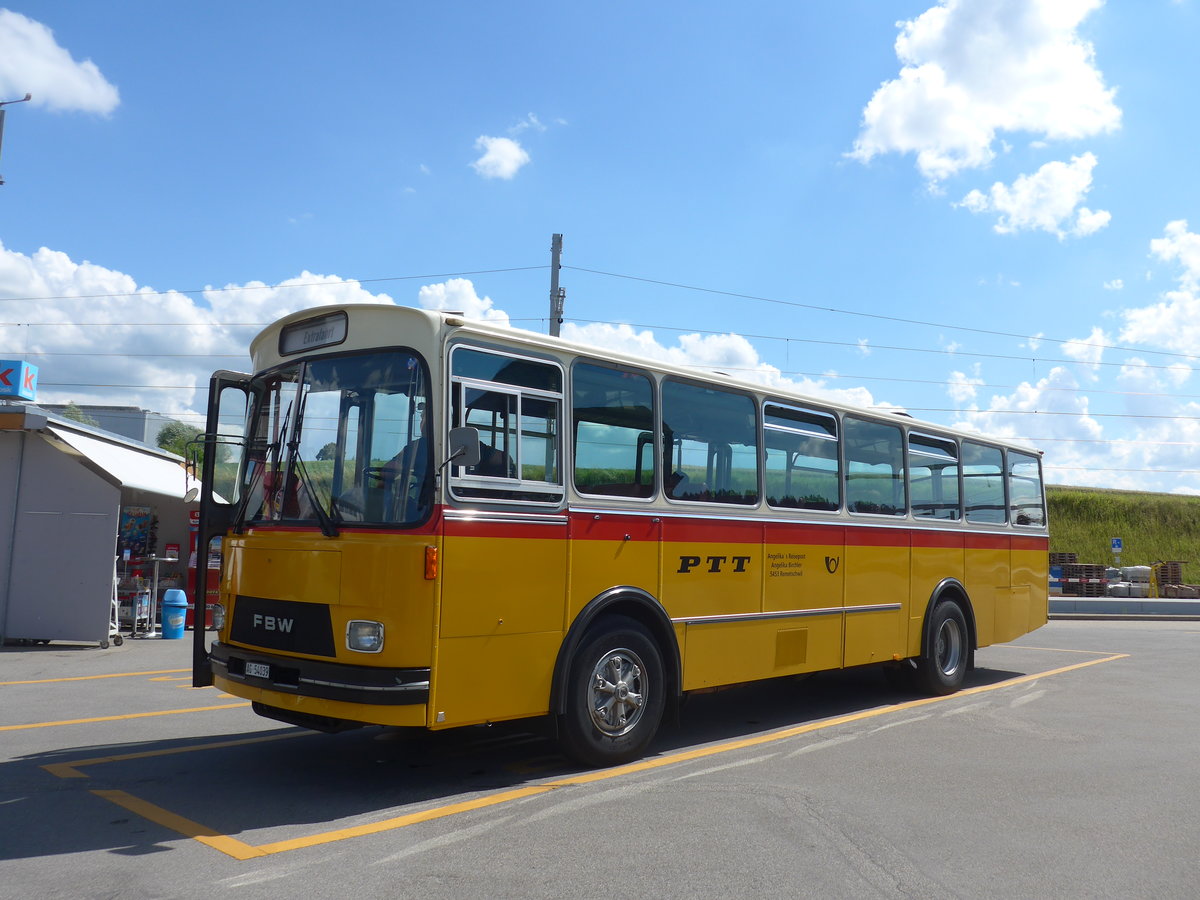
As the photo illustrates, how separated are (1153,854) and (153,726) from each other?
7.21m

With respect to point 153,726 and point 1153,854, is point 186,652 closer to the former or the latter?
point 153,726

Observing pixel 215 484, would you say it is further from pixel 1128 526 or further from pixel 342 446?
pixel 1128 526

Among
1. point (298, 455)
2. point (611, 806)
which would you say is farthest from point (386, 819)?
point (298, 455)

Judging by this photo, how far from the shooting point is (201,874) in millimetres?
4539

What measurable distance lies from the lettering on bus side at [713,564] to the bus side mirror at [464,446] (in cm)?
232

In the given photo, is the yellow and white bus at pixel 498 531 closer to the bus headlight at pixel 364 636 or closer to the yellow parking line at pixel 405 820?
the bus headlight at pixel 364 636

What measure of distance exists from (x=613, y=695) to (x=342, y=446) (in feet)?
8.16

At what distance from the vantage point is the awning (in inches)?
569

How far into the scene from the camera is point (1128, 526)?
46.6 metres

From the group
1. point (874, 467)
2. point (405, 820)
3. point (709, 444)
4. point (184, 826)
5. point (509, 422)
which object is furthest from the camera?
point (874, 467)

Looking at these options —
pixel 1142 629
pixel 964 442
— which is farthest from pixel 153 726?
pixel 1142 629

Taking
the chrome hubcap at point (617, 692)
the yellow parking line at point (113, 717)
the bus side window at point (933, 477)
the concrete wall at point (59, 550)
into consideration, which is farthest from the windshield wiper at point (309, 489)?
the concrete wall at point (59, 550)

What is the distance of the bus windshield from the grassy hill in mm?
43712

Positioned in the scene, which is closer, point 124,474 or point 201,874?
point 201,874
